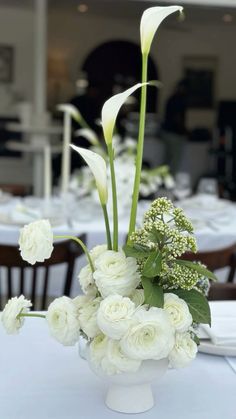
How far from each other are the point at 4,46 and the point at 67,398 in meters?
8.03

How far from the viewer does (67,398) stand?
47.5 inches

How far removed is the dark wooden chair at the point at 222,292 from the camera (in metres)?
1.91

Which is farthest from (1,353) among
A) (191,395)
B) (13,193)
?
(13,193)

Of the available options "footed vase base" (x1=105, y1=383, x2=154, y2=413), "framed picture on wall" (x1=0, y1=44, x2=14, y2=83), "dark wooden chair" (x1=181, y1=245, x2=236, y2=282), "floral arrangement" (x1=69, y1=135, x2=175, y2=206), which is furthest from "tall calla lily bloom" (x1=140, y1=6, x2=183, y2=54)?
"framed picture on wall" (x1=0, y1=44, x2=14, y2=83)

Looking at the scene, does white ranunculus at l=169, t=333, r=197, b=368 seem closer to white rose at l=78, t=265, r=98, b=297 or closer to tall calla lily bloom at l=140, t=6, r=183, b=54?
white rose at l=78, t=265, r=98, b=297

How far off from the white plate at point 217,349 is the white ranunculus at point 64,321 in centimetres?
43

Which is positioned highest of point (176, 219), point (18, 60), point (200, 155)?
point (18, 60)

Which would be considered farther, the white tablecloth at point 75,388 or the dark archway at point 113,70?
the dark archway at point 113,70

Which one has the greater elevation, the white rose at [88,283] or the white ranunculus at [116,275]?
the white ranunculus at [116,275]

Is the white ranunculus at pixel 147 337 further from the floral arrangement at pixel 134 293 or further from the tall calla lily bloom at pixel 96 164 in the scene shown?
the tall calla lily bloom at pixel 96 164

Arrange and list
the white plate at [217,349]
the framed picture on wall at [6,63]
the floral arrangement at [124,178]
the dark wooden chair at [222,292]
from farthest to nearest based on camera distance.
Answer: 1. the framed picture on wall at [6,63]
2. the floral arrangement at [124,178]
3. the dark wooden chair at [222,292]
4. the white plate at [217,349]

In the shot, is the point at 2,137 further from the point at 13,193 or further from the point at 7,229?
the point at 7,229

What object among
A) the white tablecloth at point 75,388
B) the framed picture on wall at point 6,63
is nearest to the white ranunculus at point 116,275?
the white tablecloth at point 75,388

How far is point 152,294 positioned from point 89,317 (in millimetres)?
115
